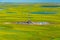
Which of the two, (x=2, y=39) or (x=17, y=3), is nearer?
(x=2, y=39)

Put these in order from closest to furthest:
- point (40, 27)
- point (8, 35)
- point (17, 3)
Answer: point (8, 35) → point (40, 27) → point (17, 3)

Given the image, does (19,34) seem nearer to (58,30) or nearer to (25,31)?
(25,31)

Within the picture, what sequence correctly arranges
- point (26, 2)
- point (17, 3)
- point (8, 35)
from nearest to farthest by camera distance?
1. point (8, 35)
2. point (26, 2)
3. point (17, 3)

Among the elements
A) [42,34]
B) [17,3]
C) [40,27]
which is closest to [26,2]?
[17,3]

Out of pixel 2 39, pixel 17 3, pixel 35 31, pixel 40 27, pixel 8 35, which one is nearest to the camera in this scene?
pixel 2 39

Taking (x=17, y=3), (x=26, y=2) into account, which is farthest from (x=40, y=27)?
(x=17, y=3)

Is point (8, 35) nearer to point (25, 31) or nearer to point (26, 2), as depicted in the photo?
point (25, 31)

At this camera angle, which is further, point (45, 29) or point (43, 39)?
point (45, 29)

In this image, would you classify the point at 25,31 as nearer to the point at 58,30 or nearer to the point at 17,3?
the point at 58,30

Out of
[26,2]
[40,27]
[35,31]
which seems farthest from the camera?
[26,2]
